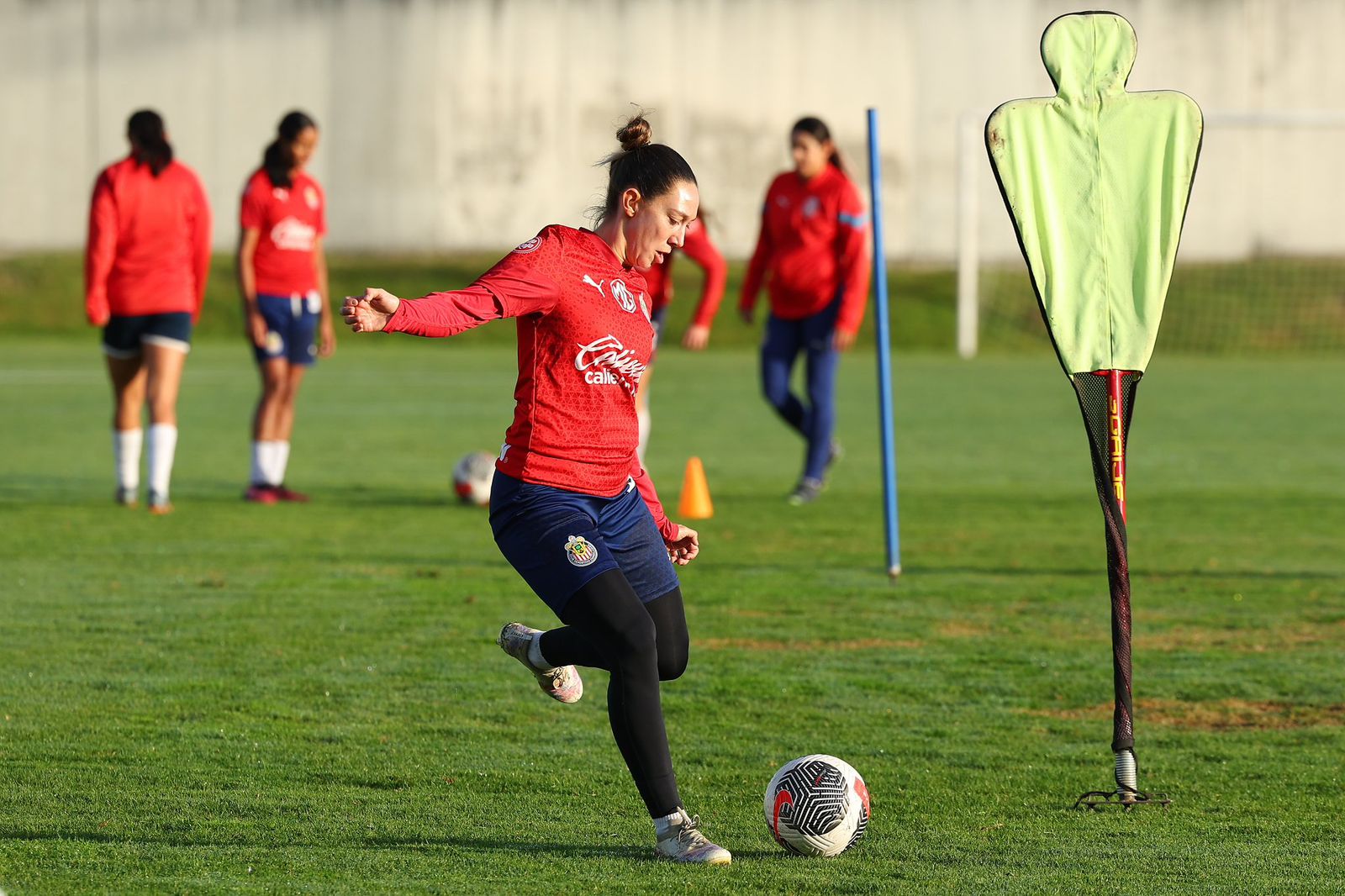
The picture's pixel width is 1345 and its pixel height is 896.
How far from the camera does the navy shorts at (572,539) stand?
14.4 ft

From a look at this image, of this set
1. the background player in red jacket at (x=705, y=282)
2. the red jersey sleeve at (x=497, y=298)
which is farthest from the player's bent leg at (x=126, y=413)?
the red jersey sleeve at (x=497, y=298)

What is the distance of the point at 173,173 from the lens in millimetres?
10906

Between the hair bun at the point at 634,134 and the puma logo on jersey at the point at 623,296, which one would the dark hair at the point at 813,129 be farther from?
the puma logo on jersey at the point at 623,296

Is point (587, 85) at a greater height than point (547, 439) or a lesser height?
greater

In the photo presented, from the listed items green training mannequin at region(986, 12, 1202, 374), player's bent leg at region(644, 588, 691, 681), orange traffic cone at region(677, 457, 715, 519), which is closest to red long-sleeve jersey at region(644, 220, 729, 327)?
orange traffic cone at region(677, 457, 715, 519)

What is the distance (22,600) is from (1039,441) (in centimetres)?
989

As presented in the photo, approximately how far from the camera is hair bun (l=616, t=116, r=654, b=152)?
457 centimetres

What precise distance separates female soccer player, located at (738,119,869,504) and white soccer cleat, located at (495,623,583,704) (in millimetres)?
6282

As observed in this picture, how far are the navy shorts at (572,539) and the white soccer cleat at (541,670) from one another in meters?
0.45

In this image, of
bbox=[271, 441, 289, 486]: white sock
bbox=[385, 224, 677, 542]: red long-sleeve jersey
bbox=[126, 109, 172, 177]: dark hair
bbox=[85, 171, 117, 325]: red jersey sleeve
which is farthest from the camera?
bbox=[271, 441, 289, 486]: white sock

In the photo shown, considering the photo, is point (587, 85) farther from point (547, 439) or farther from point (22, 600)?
point (547, 439)

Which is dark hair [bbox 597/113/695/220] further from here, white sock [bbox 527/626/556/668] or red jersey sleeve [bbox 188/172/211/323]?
red jersey sleeve [bbox 188/172/211/323]

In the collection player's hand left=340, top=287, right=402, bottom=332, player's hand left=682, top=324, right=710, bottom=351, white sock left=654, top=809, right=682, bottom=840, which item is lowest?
white sock left=654, top=809, right=682, bottom=840

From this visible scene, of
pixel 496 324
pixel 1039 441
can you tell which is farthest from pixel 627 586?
pixel 496 324
